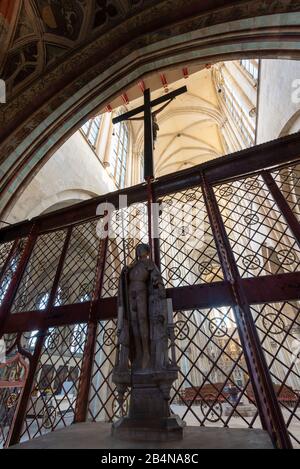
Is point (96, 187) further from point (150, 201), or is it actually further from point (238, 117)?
point (238, 117)

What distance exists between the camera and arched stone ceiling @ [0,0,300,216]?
169 inches

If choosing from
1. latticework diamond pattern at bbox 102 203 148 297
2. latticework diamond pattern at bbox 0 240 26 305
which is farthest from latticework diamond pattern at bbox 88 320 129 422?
latticework diamond pattern at bbox 0 240 26 305

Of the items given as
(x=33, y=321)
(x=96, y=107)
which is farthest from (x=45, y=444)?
(x=96, y=107)

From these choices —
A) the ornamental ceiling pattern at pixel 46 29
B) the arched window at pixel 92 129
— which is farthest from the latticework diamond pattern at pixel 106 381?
the arched window at pixel 92 129

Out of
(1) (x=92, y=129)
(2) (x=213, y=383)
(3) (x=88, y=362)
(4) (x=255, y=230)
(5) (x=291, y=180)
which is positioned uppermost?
(1) (x=92, y=129)

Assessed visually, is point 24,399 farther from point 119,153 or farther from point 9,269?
point 119,153

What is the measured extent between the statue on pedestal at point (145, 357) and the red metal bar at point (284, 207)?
1.59 metres

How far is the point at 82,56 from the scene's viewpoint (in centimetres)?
495

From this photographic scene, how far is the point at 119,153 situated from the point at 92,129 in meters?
2.33

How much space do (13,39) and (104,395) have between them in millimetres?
8574

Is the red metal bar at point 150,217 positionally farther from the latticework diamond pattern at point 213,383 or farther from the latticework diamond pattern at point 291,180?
the latticework diamond pattern at point 291,180

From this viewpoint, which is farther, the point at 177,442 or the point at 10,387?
the point at 10,387

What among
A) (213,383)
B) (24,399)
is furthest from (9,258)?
(213,383)

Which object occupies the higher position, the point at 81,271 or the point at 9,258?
the point at 9,258
